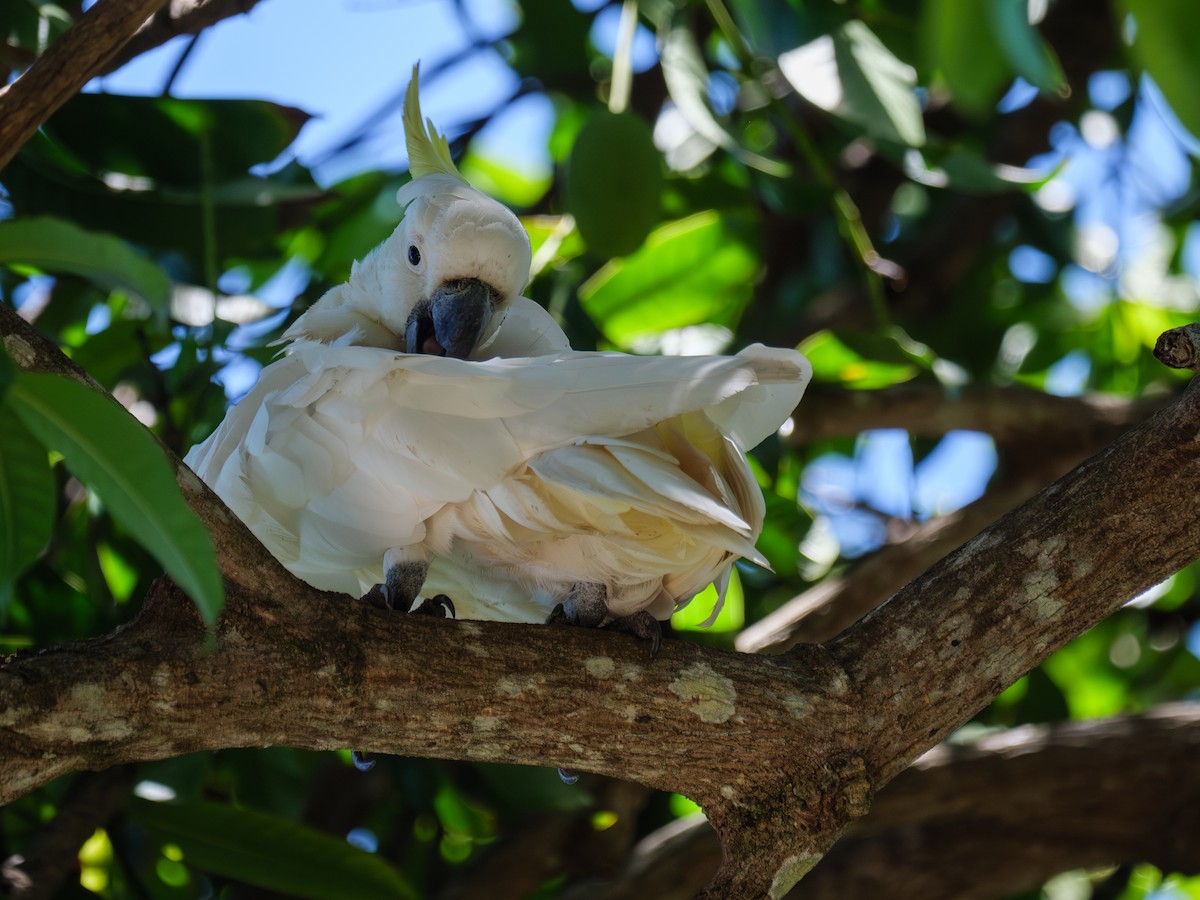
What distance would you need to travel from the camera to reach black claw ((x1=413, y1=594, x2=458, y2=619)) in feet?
4.66

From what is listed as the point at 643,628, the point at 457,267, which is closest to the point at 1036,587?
the point at 643,628

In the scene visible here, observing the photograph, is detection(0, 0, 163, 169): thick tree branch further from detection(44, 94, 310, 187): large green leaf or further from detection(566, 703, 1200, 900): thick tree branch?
detection(566, 703, 1200, 900): thick tree branch

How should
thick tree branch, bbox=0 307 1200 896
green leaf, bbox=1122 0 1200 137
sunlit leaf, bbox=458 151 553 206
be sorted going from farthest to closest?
sunlit leaf, bbox=458 151 553 206, thick tree branch, bbox=0 307 1200 896, green leaf, bbox=1122 0 1200 137

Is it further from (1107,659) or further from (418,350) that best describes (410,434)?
(1107,659)

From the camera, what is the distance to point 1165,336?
1.17 meters

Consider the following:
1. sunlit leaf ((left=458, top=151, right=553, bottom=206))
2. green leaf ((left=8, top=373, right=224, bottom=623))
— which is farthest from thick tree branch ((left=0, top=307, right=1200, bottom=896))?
sunlit leaf ((left=458, top=151, right=553, bottom=206))

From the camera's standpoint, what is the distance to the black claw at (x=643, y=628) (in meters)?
1.31

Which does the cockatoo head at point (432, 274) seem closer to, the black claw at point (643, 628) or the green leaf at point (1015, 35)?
the black claw at point (643, 628)

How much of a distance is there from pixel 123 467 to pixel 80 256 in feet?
0.87

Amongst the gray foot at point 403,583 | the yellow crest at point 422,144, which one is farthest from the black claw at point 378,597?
the yellow crest at point 422,144

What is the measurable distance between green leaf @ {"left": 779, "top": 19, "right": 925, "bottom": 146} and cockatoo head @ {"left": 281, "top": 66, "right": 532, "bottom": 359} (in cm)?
59

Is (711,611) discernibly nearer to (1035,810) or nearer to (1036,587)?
(1036,587)

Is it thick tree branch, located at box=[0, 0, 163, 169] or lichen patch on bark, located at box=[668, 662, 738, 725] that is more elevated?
thick tree branch, located at box=[0, 0, 163, 169]

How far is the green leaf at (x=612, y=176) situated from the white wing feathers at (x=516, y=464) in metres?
0.54
